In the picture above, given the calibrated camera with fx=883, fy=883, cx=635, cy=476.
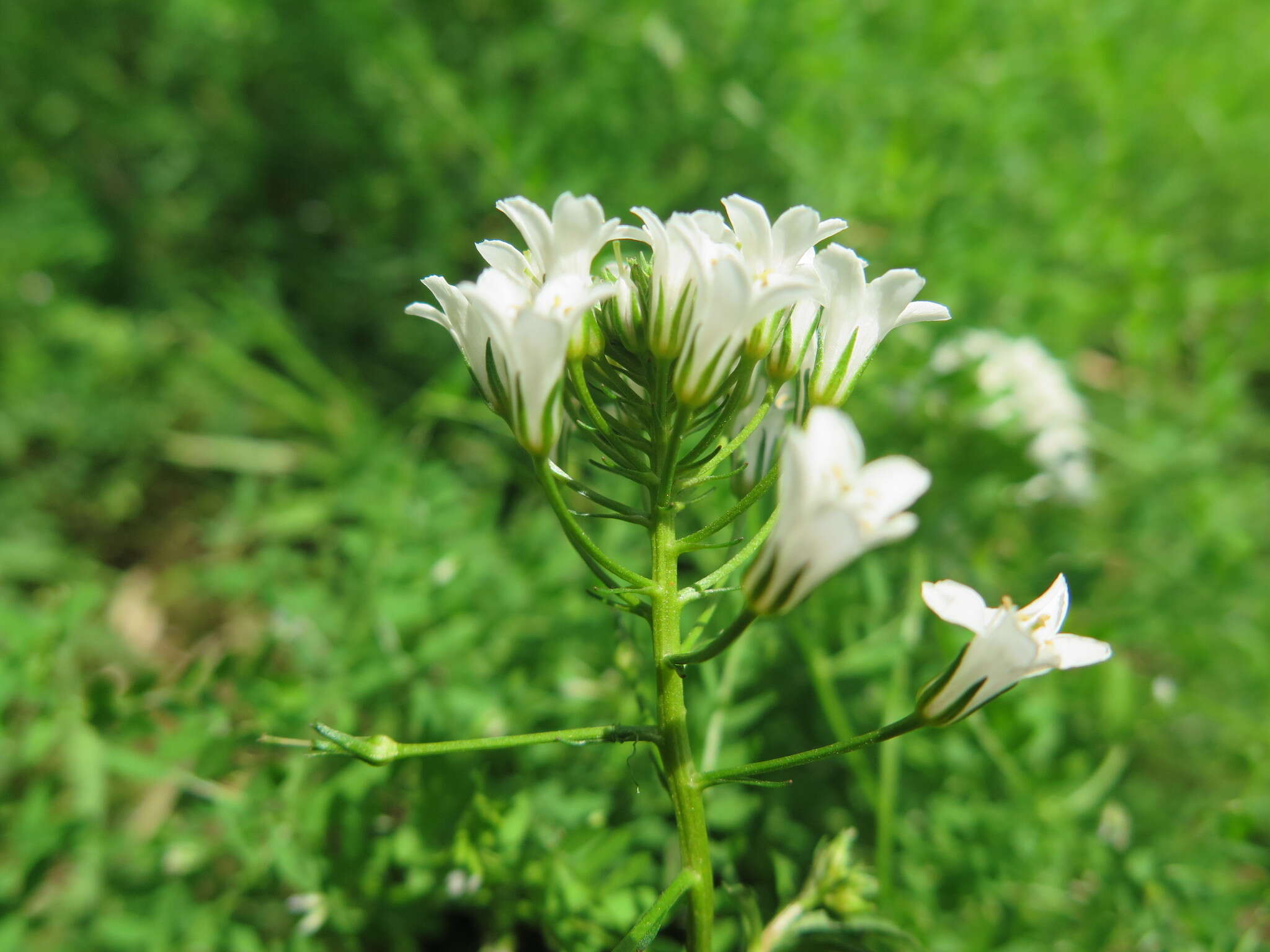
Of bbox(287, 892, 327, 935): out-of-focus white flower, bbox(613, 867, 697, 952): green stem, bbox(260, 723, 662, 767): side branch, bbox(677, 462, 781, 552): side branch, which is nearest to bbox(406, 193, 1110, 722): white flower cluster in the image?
bbox(677, 462, 781, 552): side branch

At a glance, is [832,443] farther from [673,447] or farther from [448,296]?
[448,296]

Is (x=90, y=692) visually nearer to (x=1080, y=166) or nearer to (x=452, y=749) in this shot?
(x=452, y=749)

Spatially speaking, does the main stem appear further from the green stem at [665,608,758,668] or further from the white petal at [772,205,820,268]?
the white petal at [772,205,820,268]

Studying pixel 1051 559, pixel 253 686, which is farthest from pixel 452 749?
pixel 1051 559

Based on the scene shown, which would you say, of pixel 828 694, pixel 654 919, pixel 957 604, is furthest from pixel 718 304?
pixel 828 694

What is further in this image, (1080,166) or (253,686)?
(1080,166)

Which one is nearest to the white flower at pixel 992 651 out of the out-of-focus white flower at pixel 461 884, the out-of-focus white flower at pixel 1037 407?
the out-of-focus white flower at pixel 461 884
